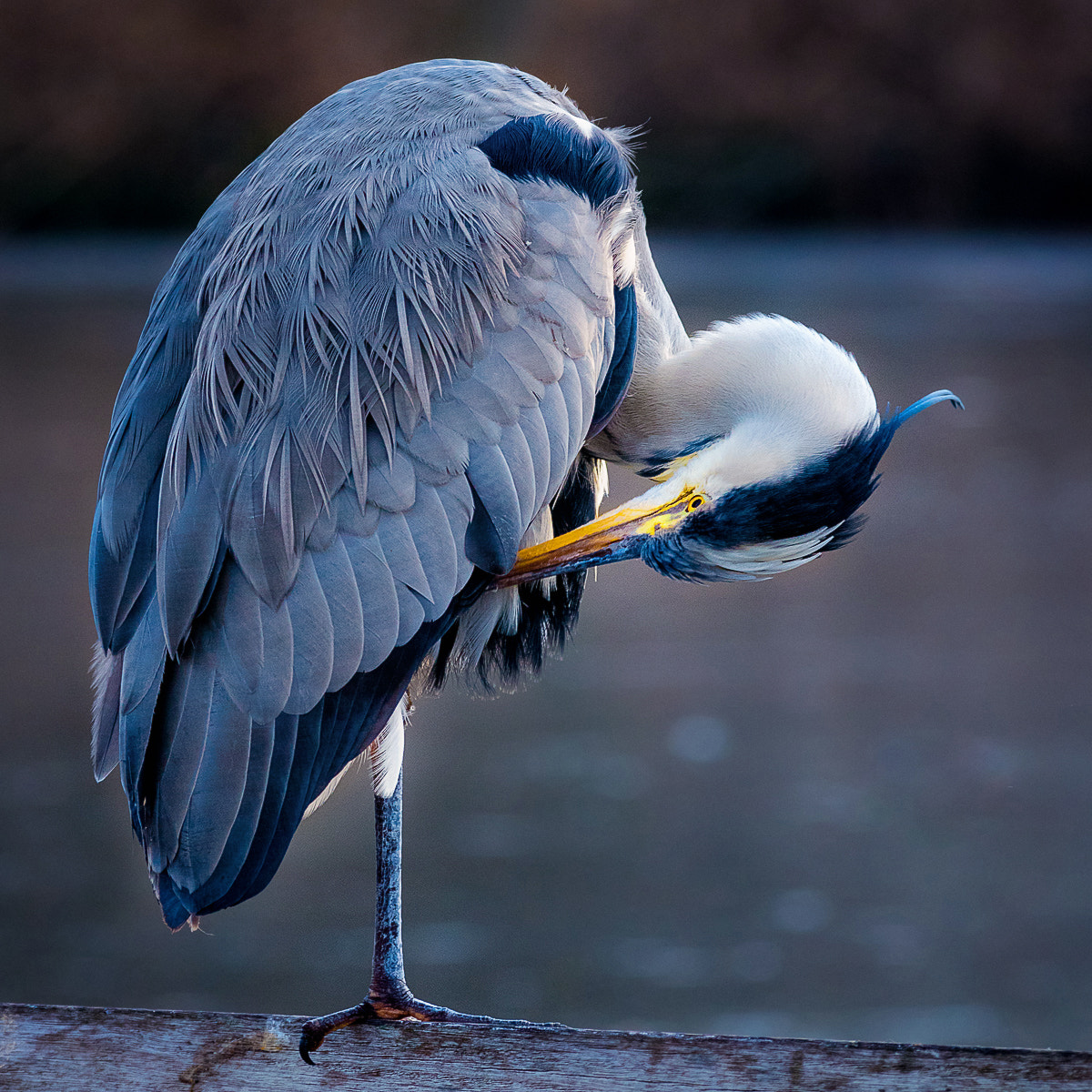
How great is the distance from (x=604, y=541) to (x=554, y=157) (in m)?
0.44

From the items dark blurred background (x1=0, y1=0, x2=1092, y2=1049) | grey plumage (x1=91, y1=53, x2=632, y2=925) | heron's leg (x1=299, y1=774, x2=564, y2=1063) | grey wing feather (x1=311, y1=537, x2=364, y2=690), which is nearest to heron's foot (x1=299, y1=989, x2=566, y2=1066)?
heron's leg (x1=299, y1=774, x2=564, y2=1063)

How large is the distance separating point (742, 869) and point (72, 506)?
5989 millimetres

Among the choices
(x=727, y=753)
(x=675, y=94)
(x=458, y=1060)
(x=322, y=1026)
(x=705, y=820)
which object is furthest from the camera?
(x=675, y=94)

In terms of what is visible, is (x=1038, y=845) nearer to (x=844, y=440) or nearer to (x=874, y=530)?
(x=844, y=440)

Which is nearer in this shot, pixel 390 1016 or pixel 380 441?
pixel 380 441

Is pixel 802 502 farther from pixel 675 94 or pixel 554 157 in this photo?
pixel 675 94

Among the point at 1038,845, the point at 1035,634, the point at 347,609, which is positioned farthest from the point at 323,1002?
the point at 1035,634

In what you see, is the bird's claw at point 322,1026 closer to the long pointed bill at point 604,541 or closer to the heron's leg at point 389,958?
the heron's leg at point 389,958

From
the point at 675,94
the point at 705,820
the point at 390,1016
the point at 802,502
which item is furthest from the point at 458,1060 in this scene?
the point at 675,94

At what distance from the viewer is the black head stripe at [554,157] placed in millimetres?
1621

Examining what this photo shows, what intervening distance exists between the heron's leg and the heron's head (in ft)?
1.24

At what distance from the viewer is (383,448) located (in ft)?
4.61

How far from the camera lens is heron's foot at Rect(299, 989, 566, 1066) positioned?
139 centimetres

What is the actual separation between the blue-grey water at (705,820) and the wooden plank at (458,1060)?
7.92ft
